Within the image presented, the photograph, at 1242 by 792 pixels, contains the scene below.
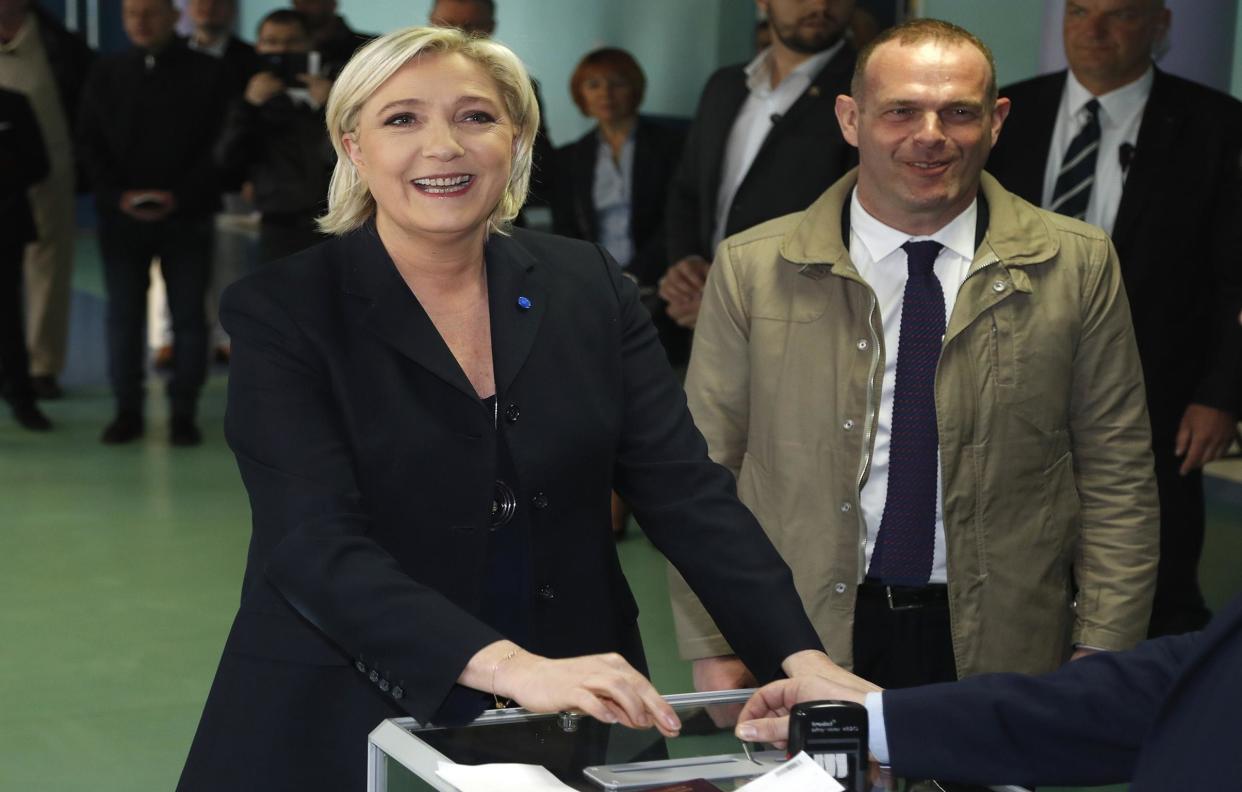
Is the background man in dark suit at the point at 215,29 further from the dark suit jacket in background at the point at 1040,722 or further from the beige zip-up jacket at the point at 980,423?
the dark suit jacket in background at the point at 1040,722

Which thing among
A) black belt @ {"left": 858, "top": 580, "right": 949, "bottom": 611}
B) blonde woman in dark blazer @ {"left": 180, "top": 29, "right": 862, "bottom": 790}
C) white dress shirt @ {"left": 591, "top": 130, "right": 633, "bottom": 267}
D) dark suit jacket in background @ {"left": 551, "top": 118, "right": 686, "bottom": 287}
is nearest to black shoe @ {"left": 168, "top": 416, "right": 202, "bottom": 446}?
dark suit jacket in background @ {"left": 551, "top": 118, "right": 686, "bottom": 287}

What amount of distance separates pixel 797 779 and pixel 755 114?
11.5 feet

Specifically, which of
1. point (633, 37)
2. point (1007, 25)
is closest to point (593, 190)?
point (1007, 25)

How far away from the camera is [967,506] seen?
2.79 m

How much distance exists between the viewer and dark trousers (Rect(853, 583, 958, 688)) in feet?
9.32

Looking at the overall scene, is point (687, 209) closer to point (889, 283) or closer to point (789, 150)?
point (789, 150)

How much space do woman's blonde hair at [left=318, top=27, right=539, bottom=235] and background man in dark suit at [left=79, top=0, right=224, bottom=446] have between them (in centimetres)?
512

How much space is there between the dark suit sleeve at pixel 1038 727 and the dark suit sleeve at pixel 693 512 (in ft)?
0.99

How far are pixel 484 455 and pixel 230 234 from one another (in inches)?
404

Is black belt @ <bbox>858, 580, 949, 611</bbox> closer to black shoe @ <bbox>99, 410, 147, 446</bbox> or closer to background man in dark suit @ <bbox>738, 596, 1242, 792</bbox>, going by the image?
background man in dark suit @ <bbox>738, 596, 1242, 792</bbox>

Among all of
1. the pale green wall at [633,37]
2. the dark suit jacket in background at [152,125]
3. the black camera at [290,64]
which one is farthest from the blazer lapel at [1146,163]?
the pale green wall at [633,37]

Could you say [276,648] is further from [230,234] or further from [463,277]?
[230,234]

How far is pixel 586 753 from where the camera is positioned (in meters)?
1.83

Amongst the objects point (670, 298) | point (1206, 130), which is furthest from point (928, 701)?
point (670, 298)
